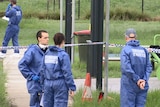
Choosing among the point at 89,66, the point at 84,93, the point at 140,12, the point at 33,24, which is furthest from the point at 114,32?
the point at 84,93

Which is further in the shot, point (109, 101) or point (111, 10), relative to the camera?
point (111, 10)

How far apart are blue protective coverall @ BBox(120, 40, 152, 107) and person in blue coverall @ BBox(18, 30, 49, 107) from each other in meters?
1.26

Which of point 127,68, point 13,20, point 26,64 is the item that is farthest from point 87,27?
point 127,68

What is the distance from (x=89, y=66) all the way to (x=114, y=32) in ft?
59.1

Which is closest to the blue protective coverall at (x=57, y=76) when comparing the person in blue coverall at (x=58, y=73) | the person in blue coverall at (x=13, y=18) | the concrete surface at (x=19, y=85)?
the person in blue coverall at (x=58, y=73)

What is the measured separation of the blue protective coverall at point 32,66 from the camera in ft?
26.2

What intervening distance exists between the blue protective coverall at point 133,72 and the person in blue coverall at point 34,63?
4.12ft

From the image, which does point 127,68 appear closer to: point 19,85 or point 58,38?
point 58,38

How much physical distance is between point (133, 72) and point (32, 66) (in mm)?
1625

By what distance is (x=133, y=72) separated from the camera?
7.58 m

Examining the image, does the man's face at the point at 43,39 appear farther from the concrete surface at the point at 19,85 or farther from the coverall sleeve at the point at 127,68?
the concrete surface at the point at 19,85

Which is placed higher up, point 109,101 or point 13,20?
point 13,20

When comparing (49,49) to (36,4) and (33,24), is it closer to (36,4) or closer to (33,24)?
(33,24)

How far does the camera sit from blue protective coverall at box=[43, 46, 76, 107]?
7.33m
